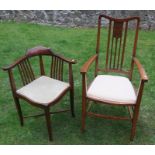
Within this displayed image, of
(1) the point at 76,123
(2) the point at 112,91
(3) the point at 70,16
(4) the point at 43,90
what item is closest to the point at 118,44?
(3) the point at 70,16

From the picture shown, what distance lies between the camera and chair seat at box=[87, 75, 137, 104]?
250 cm

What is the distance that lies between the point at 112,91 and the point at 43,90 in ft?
2.14

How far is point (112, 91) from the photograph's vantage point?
102 inches

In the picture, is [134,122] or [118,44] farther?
[118,44]

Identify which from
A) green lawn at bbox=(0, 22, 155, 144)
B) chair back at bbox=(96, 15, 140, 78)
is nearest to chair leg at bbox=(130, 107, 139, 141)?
green lawn at bbox=(0, 22, 155, 144)

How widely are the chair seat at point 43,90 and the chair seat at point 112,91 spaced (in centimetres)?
30

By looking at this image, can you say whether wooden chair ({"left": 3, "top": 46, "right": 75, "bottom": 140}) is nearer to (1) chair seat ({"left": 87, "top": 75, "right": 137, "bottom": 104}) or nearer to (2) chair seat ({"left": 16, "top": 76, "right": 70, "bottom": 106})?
(2) chair seat ({"left": 16, "top": 76, "right": 70, "bottom": 106})

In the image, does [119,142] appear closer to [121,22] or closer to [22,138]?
[22,138]

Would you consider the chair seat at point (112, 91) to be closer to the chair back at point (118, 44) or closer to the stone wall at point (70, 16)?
the chair back at point (118, 44)

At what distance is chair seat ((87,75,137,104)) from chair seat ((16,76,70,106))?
30 cm

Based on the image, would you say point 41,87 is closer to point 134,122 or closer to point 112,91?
point 112,91

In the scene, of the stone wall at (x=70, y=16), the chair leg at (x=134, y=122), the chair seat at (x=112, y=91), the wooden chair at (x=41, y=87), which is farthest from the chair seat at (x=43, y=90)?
the stone wall at (x=70, y=16)

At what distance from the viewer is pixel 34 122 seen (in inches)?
118

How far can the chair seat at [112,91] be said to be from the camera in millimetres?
2496
